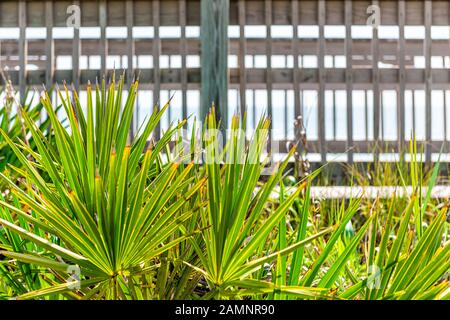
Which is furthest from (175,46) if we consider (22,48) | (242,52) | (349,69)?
(349,69)

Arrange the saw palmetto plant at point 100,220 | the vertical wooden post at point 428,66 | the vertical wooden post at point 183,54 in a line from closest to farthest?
the saw palmetto plant at point 100,220
the vertical wooden post at point 183,54
the vertical wooden post at point 428,66

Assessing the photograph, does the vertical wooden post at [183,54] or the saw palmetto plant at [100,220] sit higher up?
the vertical wooden post at [183,54]

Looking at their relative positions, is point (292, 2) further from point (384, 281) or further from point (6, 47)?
point (384, 281)

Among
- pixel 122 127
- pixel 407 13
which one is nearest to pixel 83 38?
pixel 407 13

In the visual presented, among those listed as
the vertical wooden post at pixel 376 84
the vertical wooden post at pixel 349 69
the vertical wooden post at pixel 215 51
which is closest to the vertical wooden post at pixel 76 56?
the vertical wooden post at pixel 215 51

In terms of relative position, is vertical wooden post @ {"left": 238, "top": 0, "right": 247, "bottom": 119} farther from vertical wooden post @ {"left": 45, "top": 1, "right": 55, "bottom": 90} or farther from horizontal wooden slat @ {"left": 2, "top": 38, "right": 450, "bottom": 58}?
vertical wooden post @ {"left": 45, "top": 1, "right": 55, "bottom": 90}

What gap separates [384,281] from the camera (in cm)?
72

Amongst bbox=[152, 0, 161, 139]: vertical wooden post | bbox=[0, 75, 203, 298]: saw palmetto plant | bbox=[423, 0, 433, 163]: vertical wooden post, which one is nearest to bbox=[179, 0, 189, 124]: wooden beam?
bbox=[152, 0, 161, 139]: vertical wooden post

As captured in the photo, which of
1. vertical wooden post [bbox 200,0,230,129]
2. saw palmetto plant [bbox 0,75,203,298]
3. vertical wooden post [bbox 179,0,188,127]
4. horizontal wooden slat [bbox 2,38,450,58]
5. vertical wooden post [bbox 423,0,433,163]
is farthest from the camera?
vertical wooden post [bbox 423,0,433,163]

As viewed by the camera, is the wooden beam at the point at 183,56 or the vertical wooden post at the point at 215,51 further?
the wooden beam at the point at 183,56

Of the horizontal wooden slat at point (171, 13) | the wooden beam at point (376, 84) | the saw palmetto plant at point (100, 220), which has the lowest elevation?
the saw palmetto plant at point (100, 220)

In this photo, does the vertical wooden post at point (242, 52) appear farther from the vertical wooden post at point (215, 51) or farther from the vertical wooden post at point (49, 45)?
the vertical wooden post at point (49, 45)

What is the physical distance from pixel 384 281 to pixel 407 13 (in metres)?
3.07
